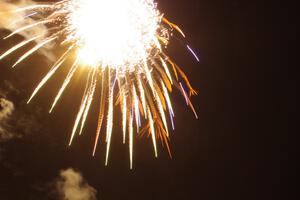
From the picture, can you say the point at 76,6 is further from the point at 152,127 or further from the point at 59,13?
the point at 152,127

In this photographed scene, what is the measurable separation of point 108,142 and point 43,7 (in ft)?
13.8

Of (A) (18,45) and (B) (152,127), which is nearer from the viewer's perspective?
(A) (18,45)

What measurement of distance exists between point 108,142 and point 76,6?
4159 mm

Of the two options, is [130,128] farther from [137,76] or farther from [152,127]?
[137,76]

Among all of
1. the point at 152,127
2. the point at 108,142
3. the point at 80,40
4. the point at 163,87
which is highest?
the point at 80,40

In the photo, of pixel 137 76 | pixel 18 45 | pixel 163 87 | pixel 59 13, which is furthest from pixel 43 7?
pixel 163 87

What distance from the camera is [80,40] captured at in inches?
476

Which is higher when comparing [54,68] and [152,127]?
[54,68]

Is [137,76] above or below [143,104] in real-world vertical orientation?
above

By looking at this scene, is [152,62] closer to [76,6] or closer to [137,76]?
[137,76]

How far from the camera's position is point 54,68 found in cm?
1155

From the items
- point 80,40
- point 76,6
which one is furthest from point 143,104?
point 76,6

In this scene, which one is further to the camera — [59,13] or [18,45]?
[59,13]

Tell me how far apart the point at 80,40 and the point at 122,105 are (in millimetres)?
2327
